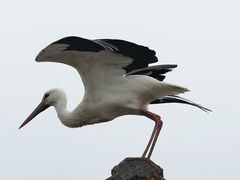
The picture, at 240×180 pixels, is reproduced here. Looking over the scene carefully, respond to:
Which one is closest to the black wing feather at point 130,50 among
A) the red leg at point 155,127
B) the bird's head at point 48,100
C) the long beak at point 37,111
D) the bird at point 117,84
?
the bird at point 117,84

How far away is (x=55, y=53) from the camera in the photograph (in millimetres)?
8797

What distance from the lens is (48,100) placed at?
10258 mm

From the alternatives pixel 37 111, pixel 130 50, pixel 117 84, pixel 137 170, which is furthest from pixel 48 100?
pixel 137 170

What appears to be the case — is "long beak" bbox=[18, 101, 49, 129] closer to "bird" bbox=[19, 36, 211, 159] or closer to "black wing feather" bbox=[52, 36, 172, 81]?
"bird" bbox=[19, 36, 211, 159]

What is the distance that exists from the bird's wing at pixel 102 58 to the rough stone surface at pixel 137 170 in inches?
92.5

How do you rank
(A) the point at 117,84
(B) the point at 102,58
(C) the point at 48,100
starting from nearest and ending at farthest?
(B) the point at 102,58
(A) the point at 117,84
(C) the point at 48,100

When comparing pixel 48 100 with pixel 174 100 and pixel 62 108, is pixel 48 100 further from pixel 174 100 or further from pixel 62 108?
pixel 174 100

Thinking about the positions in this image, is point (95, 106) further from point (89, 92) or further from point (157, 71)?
point (157, 71)

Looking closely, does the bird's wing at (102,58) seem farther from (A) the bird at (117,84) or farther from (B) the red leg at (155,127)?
(B) the red leg at (155,127)

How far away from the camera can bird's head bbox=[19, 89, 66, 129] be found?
10099 millimetres

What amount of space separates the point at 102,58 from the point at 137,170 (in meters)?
3.03

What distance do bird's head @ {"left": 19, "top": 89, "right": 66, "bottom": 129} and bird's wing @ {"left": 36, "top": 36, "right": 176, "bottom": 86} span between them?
0.93 meters

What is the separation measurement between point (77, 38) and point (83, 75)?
1.09 m

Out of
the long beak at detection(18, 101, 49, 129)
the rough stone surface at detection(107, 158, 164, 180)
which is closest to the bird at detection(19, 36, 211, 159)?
the long beak at detection(18, 101, 49, 129)
